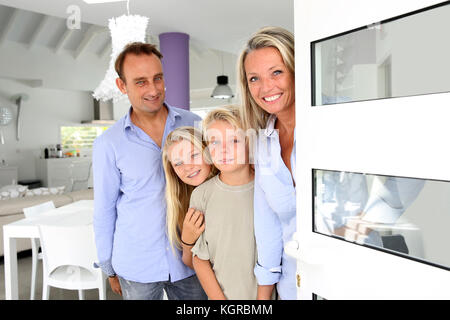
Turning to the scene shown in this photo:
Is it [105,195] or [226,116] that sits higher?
[226,116]

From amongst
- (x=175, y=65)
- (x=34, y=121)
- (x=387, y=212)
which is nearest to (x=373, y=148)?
(x=387, y=212)

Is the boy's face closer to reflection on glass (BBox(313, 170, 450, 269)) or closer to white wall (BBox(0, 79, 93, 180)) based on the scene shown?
reflection on glass (BBox(313, 170, 450, 269))

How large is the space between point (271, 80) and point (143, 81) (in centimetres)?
61

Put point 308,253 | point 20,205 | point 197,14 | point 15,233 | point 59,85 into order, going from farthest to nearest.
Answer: point 59,85 < point 197,14 < point 20,205 < point 15,233 < point 308,253

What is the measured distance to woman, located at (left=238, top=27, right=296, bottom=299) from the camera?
1051 mm

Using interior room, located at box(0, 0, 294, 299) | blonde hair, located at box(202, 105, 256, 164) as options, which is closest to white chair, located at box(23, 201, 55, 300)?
interior room, located at box(0, 0, 294, 299)

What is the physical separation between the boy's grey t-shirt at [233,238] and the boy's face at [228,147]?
0.26 feet

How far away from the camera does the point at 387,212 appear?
0.68 meters

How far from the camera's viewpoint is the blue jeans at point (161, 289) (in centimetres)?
150

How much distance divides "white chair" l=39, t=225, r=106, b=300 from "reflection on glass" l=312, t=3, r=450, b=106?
187cm

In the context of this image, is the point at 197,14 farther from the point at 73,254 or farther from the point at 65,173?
the point at 65,173
